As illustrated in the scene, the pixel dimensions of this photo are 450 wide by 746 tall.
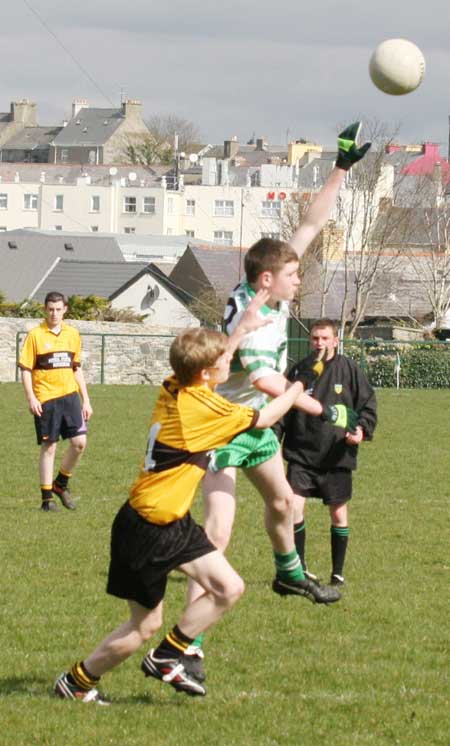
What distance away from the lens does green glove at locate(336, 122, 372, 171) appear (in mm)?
7145

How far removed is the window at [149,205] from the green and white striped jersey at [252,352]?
9230 centimetres

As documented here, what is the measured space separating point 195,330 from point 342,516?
12.0 feet

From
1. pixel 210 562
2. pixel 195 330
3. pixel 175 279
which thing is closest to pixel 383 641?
pixel 210 562

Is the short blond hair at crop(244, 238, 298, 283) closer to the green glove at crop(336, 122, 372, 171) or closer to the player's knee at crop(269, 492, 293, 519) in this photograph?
the green glove at crop(336, 122, 372, 171)

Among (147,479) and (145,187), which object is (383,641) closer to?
(147,479)

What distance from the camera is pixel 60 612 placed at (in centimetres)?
811

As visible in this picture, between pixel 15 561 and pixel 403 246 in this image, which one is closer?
pixel 15 561

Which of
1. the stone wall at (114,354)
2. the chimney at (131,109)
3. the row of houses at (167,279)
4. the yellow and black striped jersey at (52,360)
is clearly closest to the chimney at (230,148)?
the chimney at (131,109)

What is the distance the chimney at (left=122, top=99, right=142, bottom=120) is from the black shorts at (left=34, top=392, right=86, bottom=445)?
11579 centimetres

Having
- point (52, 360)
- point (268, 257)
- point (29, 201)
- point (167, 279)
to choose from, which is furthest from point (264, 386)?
point (29, 201)

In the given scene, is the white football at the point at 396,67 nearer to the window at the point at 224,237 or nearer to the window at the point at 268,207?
the window at the point at 268,207

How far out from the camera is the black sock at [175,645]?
19.6 feet

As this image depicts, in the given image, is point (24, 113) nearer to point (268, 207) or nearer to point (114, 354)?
point (268, 207)

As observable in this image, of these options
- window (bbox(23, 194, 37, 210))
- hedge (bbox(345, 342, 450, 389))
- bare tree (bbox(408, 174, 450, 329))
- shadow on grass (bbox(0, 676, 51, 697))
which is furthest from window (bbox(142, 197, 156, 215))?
shadow on grass (bbox(0, 676, 51, 697))
